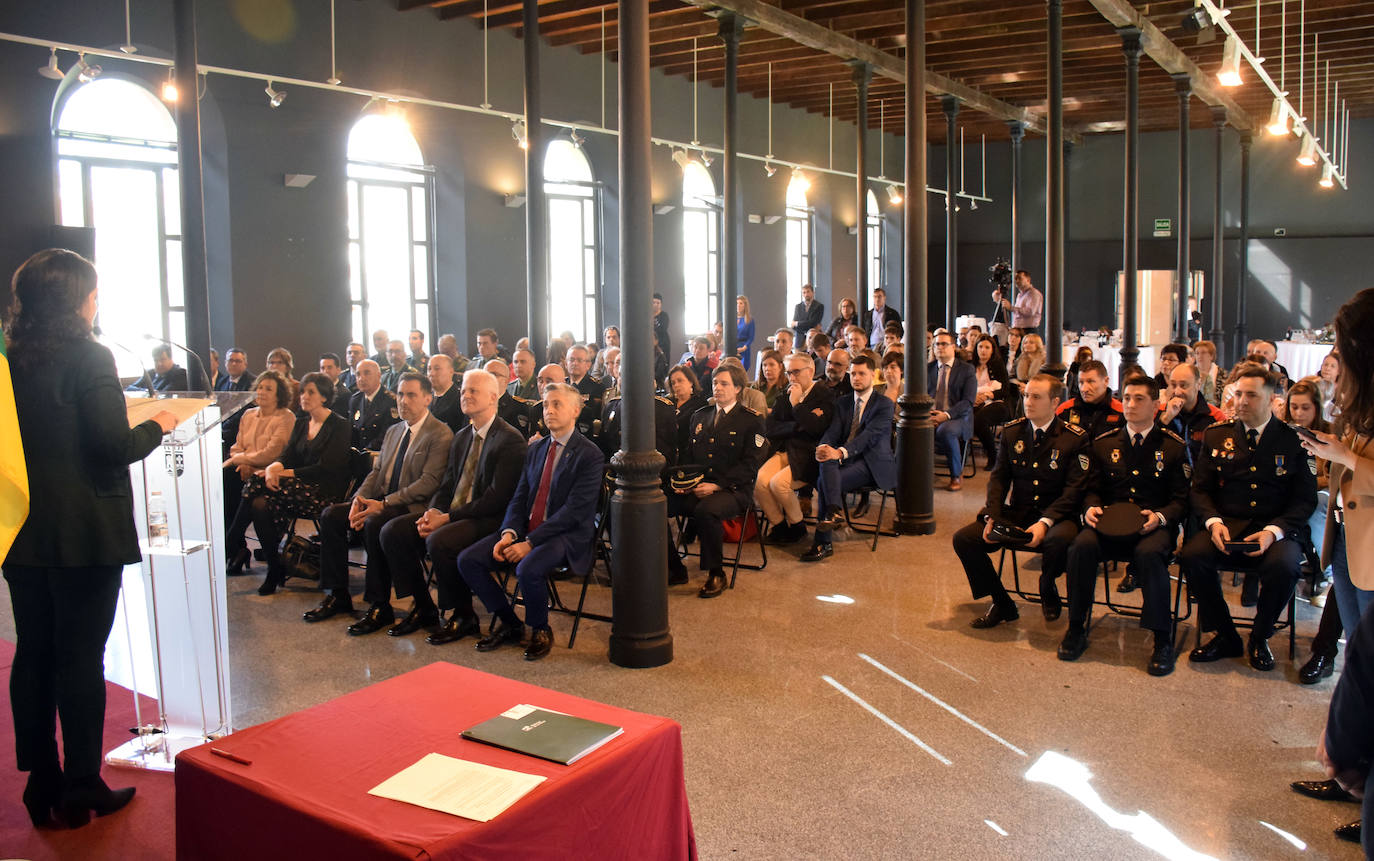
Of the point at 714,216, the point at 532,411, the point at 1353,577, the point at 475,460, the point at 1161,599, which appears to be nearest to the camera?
the point at 1353,577

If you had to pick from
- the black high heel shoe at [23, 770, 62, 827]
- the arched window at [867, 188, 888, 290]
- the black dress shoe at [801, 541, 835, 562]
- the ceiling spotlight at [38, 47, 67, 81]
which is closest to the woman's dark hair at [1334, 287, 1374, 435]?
the black high heel shoe at [23, 770, 62, 827]

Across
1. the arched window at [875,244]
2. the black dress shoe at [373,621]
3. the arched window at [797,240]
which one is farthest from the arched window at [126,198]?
the arched window at [875,244]

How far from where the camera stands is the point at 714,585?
5805 mm

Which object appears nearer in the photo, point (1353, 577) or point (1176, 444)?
point (1353, 577)

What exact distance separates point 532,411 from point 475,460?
5.40 feet

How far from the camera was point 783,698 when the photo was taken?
13.7 ft

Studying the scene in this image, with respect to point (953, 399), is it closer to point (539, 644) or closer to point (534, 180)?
point (534, 180)

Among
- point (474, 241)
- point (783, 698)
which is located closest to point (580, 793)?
point (783, 698)

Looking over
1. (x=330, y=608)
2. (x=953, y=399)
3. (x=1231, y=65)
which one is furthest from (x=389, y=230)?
(x=1231, y=65)

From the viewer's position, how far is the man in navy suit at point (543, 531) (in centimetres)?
482

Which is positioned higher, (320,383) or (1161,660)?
(320,383)

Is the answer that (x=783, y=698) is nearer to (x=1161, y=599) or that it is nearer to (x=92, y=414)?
(x=1161, y=599)

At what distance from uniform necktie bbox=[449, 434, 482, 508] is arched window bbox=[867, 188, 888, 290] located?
16678mm

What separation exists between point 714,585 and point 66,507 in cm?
352
